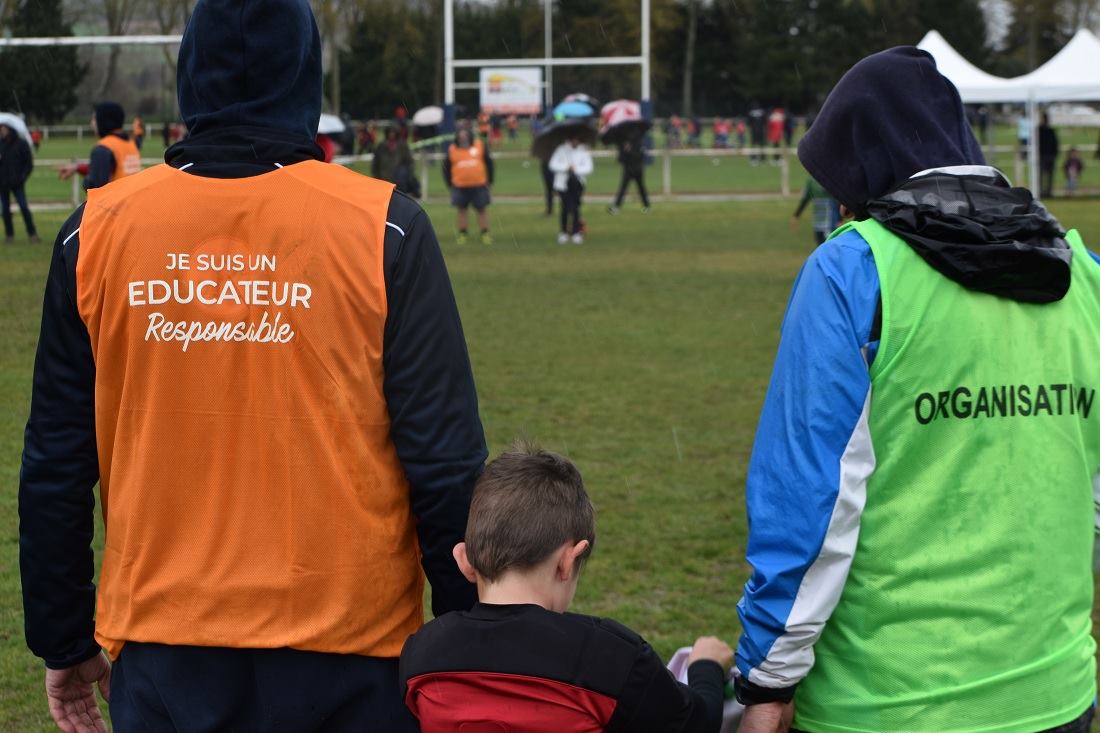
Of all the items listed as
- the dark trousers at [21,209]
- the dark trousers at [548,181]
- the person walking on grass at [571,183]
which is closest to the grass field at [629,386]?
the person walking on grass at [571,183]

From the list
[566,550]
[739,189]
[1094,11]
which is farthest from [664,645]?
[1094,11]

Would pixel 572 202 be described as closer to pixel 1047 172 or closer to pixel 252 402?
pixel 1047 172

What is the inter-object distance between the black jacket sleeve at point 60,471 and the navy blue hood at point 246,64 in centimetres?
30

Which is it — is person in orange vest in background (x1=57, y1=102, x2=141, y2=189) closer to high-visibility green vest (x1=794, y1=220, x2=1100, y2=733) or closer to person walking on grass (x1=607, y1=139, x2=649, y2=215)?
high-visibility green vest (x1=794, y1=220, x2=1100, y2=733)

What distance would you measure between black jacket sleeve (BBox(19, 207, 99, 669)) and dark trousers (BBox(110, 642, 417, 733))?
Result: 23 cm

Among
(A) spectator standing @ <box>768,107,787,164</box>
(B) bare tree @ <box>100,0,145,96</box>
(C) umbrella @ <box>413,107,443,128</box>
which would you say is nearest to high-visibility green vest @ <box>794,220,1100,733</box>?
(B) bare tree @ <box>100,0,145,96</box>

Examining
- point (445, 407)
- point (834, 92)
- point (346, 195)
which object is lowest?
point (445, 407)

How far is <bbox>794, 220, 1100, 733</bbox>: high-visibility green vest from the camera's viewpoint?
2.35m

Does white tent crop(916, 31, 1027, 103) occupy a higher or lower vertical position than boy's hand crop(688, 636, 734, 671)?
higher

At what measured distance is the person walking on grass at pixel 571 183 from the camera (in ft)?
71.6

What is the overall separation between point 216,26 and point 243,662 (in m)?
1.10

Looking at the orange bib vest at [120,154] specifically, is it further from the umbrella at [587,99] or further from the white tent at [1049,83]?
the umbrella at [587,99]

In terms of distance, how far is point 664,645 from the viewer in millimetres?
5203

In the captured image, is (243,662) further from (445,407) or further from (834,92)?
(834,92)
